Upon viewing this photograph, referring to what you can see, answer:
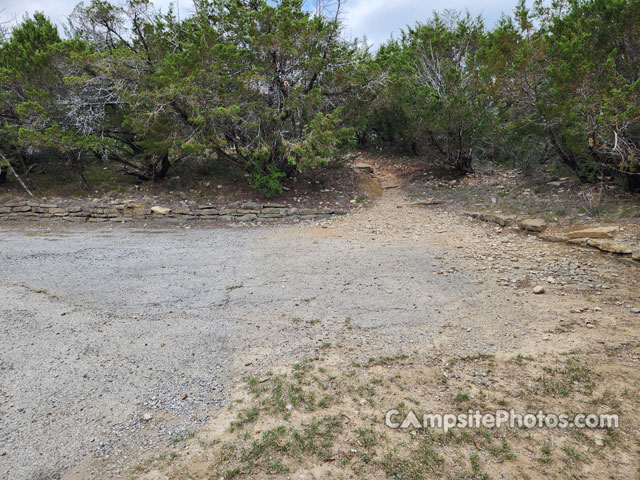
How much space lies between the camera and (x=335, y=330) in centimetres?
347

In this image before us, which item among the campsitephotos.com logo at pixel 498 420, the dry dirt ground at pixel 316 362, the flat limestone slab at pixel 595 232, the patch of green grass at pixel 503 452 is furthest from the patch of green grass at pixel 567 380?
the flat limestone slab at pixel 595 232

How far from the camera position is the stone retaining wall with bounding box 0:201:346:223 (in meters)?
8.55

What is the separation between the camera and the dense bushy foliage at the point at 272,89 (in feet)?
22.7

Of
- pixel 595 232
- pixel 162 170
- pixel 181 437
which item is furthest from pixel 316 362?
pixel 162 170

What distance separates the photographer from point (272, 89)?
8656 millimetres

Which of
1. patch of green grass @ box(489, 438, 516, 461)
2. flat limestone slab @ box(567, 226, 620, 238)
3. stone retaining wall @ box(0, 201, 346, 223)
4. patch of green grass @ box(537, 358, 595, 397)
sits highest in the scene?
flat limestone slab @ box(567, 226, 620, 238)

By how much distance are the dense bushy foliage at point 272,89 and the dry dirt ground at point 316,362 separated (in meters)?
3.67

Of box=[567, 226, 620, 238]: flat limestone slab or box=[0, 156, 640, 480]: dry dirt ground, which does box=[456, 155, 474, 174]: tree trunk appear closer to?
box=[0, 156, 640, 480]: dry dirt ground

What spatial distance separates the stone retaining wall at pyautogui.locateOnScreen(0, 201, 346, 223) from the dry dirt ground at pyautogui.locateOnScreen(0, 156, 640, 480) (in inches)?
121

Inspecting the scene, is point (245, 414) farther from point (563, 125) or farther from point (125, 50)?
point (125, 50)

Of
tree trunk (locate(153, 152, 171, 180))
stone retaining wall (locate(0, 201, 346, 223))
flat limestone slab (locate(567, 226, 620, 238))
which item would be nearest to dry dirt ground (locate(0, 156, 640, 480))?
flat limestone slab (locate(567, 226, 620, 238))

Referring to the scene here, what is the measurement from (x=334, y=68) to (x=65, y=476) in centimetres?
902

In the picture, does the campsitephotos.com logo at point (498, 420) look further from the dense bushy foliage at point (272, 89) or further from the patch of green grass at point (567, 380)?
the dense bushy foliage at point (272, 89)

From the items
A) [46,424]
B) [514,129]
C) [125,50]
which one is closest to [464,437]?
[46,424]
